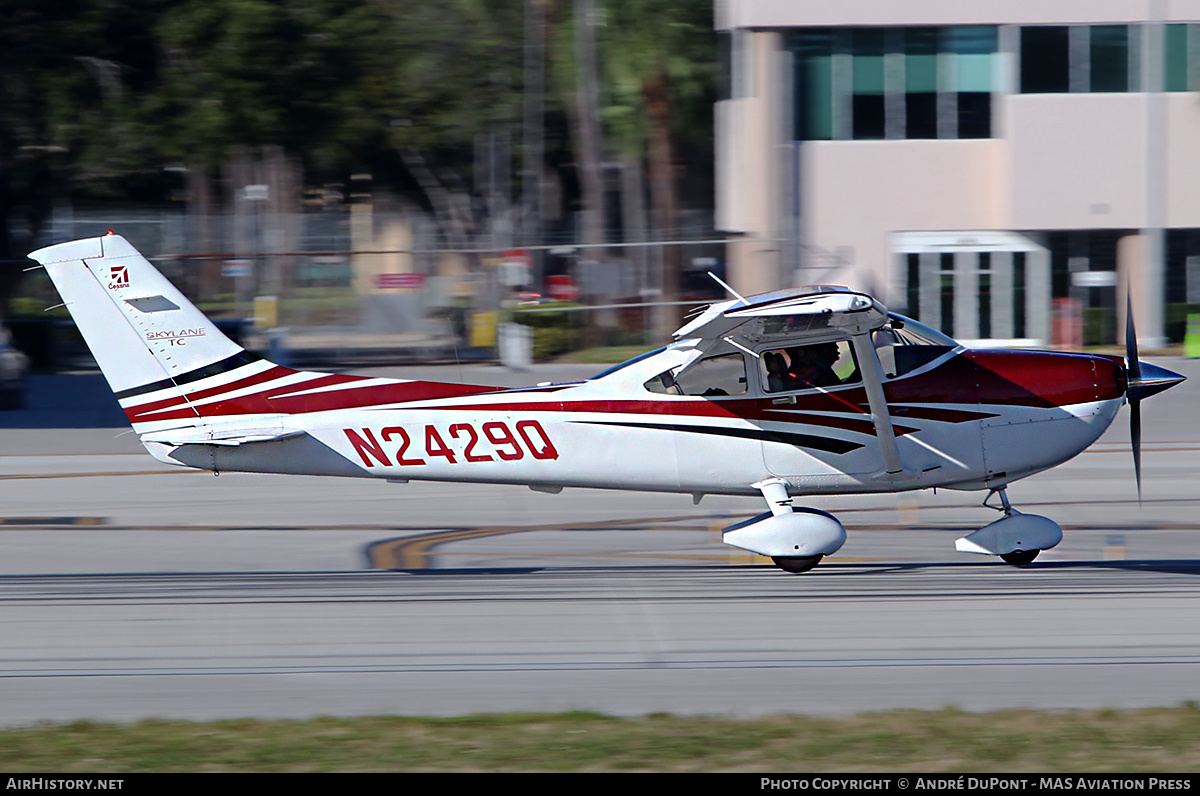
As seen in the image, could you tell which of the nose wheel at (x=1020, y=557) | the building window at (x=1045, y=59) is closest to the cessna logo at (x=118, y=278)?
the nose wheel at (x=1020, y=557)

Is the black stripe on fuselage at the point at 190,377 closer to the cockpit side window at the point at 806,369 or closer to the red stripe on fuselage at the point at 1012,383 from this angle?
the cockpit side window at the point at 806,369

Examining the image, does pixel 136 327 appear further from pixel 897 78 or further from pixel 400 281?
pixel 897 78

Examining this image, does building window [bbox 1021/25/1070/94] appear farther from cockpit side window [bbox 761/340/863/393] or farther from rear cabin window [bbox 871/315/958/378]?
cockpit side window [bbox 761/340/863/393]

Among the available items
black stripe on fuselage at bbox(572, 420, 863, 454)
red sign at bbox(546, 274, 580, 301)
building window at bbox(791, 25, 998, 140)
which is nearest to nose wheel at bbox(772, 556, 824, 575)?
black stripe on fuselage at bbox(572, 420, 863, 454)

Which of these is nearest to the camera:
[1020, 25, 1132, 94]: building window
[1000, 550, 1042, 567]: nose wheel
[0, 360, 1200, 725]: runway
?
[0, 360, 1200, 725]: runway

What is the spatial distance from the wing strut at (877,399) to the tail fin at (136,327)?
4862mm

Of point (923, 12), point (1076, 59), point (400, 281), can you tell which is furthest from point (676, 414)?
point (1076, 59)

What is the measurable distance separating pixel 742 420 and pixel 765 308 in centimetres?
110

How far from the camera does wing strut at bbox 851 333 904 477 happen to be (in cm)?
1045

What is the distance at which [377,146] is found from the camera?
4653 centimetres

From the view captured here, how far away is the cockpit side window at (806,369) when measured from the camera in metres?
10.8

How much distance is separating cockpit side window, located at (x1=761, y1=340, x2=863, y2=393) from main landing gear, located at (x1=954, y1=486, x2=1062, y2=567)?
63.5 inches

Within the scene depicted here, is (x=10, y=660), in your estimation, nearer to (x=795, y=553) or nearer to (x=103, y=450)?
(x=795, y=553)
